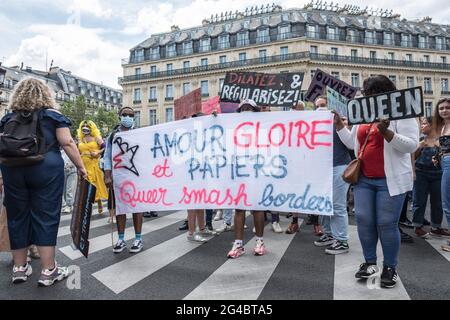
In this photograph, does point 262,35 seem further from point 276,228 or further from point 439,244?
point 439,244

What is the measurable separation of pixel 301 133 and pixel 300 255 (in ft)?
4.74

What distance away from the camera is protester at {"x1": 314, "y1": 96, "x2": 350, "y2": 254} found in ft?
14.6

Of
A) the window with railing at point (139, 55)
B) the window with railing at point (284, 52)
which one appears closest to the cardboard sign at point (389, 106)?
the window with railing at point (284, 52)

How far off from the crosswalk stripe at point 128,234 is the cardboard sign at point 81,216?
78 centimetres

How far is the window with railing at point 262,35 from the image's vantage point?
49.9 m

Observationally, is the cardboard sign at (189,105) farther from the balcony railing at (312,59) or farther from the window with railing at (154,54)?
the window with railing at (154,54)

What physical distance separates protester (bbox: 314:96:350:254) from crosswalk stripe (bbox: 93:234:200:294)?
1.79m

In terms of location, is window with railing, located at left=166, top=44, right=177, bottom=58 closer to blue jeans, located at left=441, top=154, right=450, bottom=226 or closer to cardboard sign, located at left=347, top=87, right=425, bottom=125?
blue jeans, located at left=441, top=154, right=450, bottom=226

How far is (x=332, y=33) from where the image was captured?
49375 millimetres

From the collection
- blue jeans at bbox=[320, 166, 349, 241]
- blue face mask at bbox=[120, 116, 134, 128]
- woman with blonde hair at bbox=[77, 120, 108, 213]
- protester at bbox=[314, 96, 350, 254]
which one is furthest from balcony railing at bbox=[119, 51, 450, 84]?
blue face mask at bbox=[120, 116, 134, 128]

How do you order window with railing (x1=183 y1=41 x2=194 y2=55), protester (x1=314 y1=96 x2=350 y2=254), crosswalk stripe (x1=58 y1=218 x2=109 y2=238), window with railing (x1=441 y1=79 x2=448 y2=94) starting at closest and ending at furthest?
protester (x1=314 y1=96 x2=350 y2=254)
crosswalk stripe (x1=58 y1=218 x2=109 y2=238)
window with railing (x1=441 y1=79 x2=448 y2=94)
window with railing (x1=183 y1=41 x2=194 y2=55)

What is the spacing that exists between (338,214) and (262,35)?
1946 inches

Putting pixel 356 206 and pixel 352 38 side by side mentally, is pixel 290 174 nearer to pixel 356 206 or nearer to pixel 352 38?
pixel 356 206

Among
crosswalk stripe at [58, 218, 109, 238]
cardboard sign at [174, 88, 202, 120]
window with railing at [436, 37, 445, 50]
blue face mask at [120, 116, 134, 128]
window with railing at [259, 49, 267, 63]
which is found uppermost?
window with railing at [436, 37, 445, 50]
